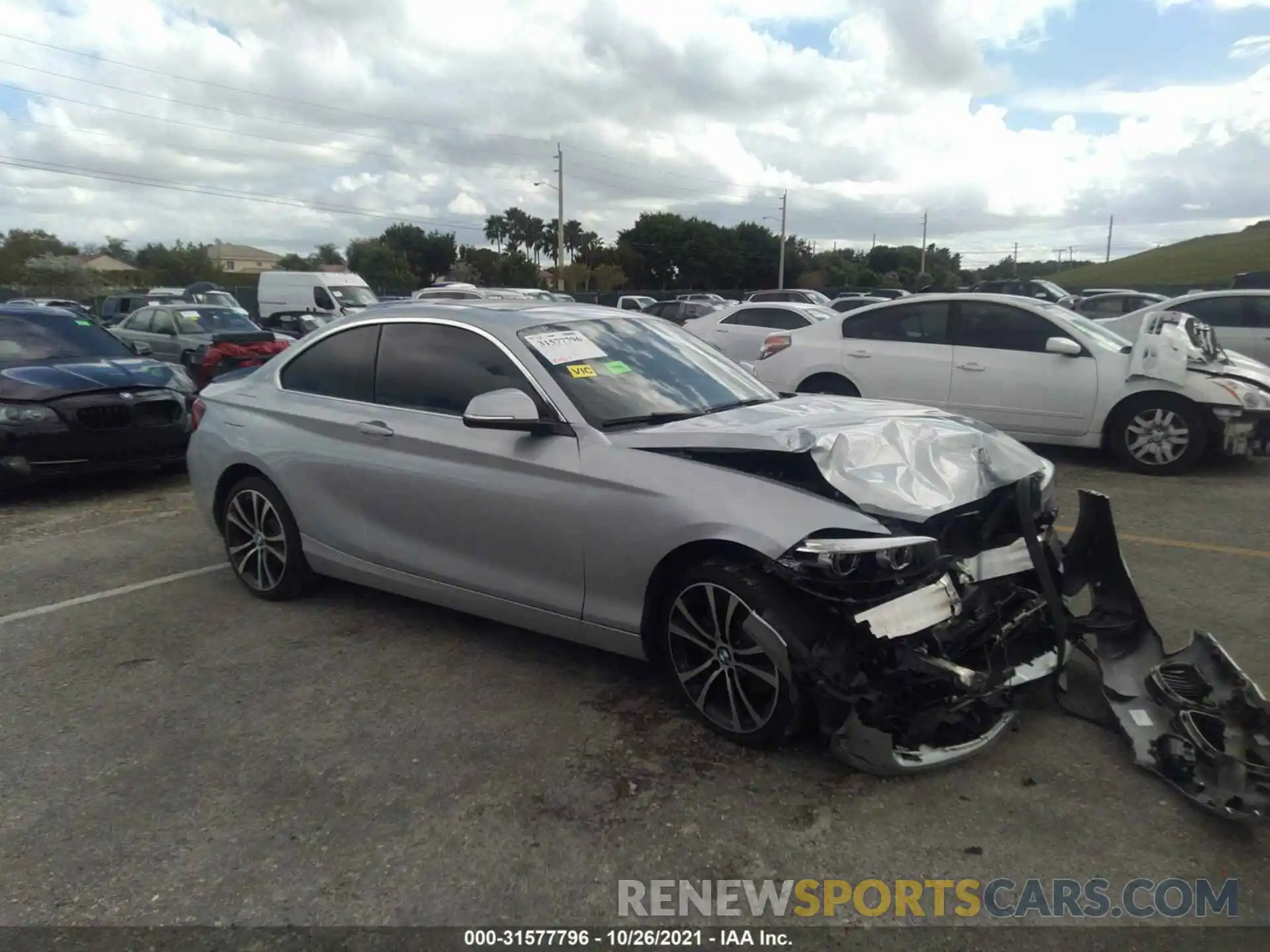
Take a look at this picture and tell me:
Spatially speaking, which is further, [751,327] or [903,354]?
[751,327]

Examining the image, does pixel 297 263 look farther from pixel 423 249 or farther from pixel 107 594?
pixel 107 594

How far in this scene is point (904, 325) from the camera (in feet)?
30.4

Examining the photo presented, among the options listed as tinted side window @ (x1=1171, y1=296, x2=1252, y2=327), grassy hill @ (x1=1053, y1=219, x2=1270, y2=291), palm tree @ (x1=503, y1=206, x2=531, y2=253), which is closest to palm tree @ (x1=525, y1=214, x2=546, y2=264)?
palm tree @ (x1=503, y1=206, x2=531, y2=253)

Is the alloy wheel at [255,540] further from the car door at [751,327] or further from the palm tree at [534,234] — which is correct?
the palm tree at [534,234]

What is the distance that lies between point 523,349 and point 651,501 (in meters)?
1.10

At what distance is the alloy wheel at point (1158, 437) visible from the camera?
8.02m

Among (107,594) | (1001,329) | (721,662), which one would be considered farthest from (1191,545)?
(107,594)

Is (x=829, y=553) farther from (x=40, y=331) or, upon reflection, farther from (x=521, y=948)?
(x=40, y=331)

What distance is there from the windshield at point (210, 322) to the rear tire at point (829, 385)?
9583mm

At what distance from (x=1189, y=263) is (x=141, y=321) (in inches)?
3783

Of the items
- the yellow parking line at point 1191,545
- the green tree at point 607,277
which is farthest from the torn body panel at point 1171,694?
the green tree at point 607,277

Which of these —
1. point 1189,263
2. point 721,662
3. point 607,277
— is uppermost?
point 1189,263

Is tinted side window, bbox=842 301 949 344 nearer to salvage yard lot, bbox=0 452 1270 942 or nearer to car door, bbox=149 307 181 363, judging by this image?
salvage yard lot, bbox=0 452 1270 942

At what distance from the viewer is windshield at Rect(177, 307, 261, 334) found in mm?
15383
